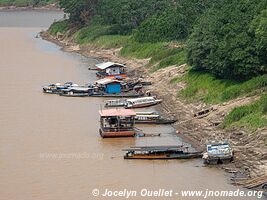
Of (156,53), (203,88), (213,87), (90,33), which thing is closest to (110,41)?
(90,33)

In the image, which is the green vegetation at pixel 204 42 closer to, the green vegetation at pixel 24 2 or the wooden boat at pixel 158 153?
the wooden boat at pixel 158 153

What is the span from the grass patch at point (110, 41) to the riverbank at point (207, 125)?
13.0 metres

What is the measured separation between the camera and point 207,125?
4438 cm

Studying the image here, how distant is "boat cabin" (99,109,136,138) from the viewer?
43.5 metres

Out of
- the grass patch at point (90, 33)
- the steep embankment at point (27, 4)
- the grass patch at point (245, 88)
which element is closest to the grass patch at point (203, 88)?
the grass patch at point (245, 88)

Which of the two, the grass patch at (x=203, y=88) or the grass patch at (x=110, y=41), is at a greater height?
the grass patch at (x=203, y=88)

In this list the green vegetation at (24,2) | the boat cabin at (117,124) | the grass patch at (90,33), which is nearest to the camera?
the boat cabin at (117,124)

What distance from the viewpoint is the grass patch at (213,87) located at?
4675 cm

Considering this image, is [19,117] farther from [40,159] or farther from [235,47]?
[235,47]

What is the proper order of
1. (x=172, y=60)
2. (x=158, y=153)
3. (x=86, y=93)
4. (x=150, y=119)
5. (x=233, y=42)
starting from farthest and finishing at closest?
(x=172, y=60) → (x=86, y=93) → (x=233, y=42) → (x=150, y=119) → (x=158, y=153)

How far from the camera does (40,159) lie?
3959 cm

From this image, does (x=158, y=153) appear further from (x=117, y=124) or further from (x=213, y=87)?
(x=213, y=87)

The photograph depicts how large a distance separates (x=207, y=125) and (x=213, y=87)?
6.52 meters

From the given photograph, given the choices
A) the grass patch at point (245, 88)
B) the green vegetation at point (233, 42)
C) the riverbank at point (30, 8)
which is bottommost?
the riverbank at point (30, 8)
